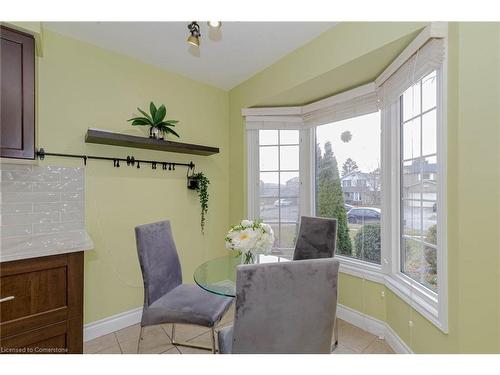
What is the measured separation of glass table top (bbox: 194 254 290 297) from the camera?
1491mm

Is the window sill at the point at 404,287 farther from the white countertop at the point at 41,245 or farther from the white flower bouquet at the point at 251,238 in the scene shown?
the white countertop at the point at 41,245

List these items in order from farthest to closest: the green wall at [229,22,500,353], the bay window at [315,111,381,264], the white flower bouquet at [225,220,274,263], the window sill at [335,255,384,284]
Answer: the bay window at [315,111,381,264], the window sill at [335,255,384,284], the white flower bouquet at [225,220,274,263], the green wall at [229,22,500,353]

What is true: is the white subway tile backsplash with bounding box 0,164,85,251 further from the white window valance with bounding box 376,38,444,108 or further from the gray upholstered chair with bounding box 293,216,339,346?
the white window valance with bounding box 376,38,444,108

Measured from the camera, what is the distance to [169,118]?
8.39 feet

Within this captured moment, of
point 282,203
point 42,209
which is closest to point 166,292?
point 42,209

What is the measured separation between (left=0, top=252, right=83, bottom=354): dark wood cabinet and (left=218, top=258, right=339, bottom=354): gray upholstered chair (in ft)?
3.93

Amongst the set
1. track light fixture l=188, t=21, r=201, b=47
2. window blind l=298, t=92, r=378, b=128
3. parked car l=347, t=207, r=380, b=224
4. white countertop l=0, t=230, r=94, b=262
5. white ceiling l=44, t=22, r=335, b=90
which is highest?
white ceiling l=44, t=22, r=335, b=90

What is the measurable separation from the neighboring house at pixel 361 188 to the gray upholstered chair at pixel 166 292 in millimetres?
1462

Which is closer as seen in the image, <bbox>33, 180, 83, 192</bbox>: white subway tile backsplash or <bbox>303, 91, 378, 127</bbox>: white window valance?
<bbox>33, 180, 83, 192</bbox>: white subway tile backsplash

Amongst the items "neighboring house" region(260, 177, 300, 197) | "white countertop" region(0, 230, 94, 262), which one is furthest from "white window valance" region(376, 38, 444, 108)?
"white countertop" region(0, 230, 94, 262)

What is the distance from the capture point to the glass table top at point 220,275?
1.49 meters

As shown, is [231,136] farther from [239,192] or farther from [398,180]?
[398,180]

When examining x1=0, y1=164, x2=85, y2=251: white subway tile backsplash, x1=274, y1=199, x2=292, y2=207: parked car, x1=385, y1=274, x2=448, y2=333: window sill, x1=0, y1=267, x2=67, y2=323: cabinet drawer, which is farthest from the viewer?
x1=274, y1=199, x2=292, y2=207: parked car

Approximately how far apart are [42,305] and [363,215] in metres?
2.49
